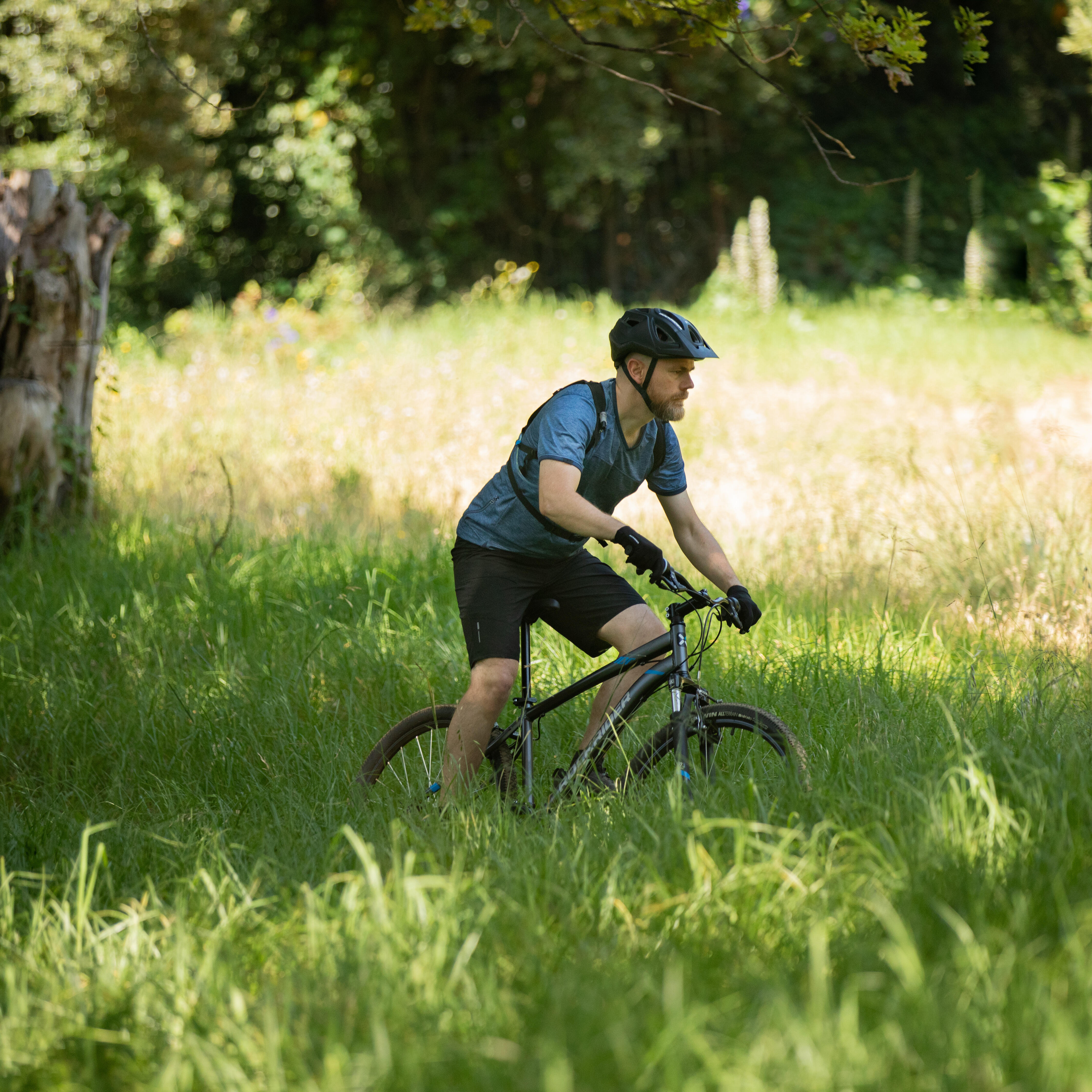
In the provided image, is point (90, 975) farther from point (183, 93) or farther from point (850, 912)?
point (183, 93)

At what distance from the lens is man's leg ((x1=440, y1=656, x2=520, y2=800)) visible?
409cm

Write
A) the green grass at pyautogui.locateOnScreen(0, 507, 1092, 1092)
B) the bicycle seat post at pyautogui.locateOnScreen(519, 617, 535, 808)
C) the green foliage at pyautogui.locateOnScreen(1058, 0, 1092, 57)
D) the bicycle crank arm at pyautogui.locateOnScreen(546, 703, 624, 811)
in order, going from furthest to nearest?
the green foliage at pyautogui.locateOnScreen(1058, 0, 1092, 57) < the bicycle seat post at pyautogui.locateOnScreen(519, 617, 535, 808) < the bicycle crank arm at pyautogui.locateOnScreen(546, 703, 624, 811) < the green grass at pyautogui.locateOnScreen(0, 507, 1092, 1092)

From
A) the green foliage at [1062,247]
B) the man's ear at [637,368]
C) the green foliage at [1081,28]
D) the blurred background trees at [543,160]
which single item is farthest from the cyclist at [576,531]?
the blurred background trees at [543,160]

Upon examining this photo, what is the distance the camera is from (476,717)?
163 inches

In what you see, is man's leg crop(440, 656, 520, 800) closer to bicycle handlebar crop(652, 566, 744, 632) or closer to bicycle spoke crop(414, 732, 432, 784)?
bicycle spoke crop(414, 732, 432, 784)

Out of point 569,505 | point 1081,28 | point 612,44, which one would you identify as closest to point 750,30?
point 612,44

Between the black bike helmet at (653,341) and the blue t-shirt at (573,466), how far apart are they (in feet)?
0.44

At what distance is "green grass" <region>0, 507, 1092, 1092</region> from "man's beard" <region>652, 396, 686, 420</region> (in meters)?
1.23

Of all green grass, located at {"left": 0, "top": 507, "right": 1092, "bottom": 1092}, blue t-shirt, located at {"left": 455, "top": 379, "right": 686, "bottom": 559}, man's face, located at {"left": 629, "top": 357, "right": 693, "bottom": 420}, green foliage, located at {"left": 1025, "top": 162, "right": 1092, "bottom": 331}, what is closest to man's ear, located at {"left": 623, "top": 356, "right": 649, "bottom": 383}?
man's face, located at {"left": 629, "top": 357, "right": 693, "bottom": 420}

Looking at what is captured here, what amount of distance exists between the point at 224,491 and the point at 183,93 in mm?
9771

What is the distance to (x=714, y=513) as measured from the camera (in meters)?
7.85

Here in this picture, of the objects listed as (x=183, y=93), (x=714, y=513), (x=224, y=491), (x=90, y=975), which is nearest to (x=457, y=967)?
(x=90, y=975)

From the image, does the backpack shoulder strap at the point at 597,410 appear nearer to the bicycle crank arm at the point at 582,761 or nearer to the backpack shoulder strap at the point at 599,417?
the backpack shoulder strap at the point at 599,417

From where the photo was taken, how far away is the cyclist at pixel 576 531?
3824mm
